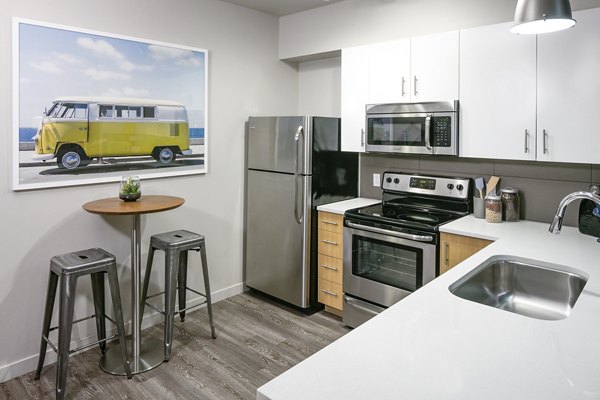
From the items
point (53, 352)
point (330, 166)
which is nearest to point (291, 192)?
point (330, 166)

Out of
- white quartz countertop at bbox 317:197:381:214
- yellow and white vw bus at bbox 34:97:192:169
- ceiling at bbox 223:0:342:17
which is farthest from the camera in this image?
ceiling at bbox 223:0:342:17

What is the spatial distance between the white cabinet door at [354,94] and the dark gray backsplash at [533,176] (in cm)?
53

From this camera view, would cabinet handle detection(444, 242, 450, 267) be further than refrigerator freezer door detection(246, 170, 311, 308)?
No

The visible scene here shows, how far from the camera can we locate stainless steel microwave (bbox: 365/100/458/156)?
2.83 meters

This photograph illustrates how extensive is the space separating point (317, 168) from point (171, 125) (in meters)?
1.18

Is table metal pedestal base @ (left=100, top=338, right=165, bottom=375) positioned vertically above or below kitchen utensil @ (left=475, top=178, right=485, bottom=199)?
below

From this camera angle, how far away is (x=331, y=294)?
3375mm

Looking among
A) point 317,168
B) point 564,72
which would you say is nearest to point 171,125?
point 317,168

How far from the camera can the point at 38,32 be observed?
8.37ft

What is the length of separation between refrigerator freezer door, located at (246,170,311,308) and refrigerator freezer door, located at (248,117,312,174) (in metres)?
0.08

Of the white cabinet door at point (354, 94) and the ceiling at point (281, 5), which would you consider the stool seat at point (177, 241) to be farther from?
the ceiling at point (281, 5)

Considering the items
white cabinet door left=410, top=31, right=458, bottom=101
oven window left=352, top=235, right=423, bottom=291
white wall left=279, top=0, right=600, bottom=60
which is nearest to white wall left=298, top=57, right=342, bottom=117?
white wall left=279, top=0, right=600, bottom=60

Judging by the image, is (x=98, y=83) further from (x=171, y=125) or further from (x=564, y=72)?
(x=564, y=72)

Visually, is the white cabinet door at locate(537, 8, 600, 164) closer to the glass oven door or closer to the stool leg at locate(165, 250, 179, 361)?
the glass oven door
